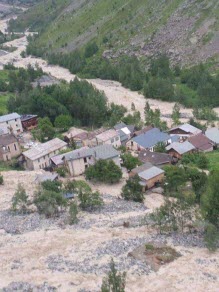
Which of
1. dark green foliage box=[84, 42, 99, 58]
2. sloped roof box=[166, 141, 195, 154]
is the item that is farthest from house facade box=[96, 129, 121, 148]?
dark green foliage box=[84, 42, 99, 58]

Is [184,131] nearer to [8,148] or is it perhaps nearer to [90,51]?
[8,148]

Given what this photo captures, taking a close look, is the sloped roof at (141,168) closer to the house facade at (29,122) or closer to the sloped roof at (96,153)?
the sloped roof at (96,153)

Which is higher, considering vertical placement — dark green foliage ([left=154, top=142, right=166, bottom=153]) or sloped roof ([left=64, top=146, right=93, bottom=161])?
sloped roof ([left=64, top=146, right=93, bottom=161])

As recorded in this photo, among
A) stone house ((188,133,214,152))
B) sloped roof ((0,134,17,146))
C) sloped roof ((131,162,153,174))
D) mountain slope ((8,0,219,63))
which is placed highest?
mountain slope ((8,0,219,63))

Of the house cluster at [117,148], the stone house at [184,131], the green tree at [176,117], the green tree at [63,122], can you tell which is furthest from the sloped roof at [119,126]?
the green tree at [63,122]

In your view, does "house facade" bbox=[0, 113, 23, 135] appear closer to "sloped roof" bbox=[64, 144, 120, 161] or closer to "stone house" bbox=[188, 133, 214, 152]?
"sloped roof" bbox=[64, 144, 120, 161]

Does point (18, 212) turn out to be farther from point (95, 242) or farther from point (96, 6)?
point (96, 6)

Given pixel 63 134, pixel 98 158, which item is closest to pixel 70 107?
pixel 63 134
